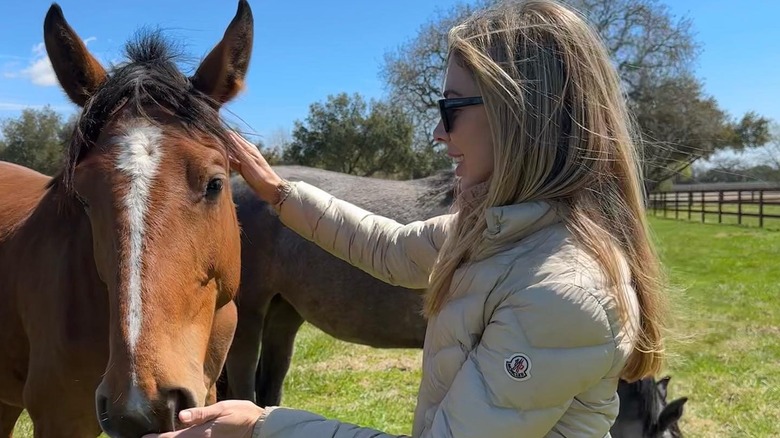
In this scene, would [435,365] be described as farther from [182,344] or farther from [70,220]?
[70,220]

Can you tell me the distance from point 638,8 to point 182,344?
30.6m

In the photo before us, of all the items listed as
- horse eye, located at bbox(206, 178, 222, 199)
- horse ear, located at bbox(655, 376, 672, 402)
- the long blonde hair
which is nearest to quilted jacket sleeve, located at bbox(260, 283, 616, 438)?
the long blonde hair

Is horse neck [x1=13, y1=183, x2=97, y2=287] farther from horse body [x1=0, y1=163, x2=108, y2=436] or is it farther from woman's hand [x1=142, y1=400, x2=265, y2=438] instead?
woman's hand [x1=142, y1=400, x2=265, y2=438]

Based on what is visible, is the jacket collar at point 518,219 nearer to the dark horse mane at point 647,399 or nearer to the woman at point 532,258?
the woman at point 532,258

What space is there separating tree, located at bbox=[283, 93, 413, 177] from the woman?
94.1 feet

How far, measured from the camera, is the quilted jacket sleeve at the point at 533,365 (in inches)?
48.3

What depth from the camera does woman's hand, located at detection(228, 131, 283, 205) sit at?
92.0 inches

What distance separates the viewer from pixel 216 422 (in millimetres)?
1435

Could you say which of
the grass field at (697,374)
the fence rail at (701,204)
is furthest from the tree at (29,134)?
the fence rail at (701,204)

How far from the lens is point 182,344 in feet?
5.31

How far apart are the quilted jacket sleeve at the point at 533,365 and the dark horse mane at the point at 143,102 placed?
1330 millimetres

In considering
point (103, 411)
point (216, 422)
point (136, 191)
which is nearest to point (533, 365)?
point (216, 422)

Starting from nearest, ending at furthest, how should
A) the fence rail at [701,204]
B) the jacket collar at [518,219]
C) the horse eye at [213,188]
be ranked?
the jacket collar at [518,219]
the horse eye at [213,188]
the fence rail at [701,204]

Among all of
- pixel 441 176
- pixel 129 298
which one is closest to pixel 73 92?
pixel 129 298
